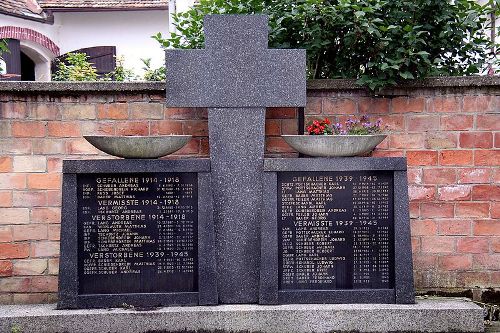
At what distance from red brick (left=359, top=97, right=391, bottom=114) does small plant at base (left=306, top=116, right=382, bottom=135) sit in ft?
0.25

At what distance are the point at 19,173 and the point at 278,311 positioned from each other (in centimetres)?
207

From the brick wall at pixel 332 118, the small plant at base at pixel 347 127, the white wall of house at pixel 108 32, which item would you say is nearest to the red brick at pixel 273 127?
the brick wall at pixel 332 118

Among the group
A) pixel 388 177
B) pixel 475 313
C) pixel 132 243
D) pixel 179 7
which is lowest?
pixel 475 313

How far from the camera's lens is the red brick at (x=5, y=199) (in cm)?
425

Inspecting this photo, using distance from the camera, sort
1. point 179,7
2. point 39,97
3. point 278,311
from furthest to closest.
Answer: point 179,7 → point 39,97 → point 278,311

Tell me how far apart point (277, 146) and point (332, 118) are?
452 millimetres

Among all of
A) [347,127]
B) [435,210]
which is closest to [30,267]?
[347,127]

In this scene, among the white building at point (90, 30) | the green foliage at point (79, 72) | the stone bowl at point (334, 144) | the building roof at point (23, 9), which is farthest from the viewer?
the white building at point (90, 30)

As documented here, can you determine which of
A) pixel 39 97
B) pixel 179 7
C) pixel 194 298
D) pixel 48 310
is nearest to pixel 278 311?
pixel 194 298

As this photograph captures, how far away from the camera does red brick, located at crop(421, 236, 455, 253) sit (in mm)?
4383

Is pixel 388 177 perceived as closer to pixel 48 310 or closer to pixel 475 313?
pixel 475 313

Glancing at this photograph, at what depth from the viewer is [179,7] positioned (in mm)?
10133

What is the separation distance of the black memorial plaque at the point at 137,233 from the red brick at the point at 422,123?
5.32ft

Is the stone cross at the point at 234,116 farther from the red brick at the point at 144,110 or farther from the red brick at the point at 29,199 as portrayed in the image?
the red brick at the point at 29,199
